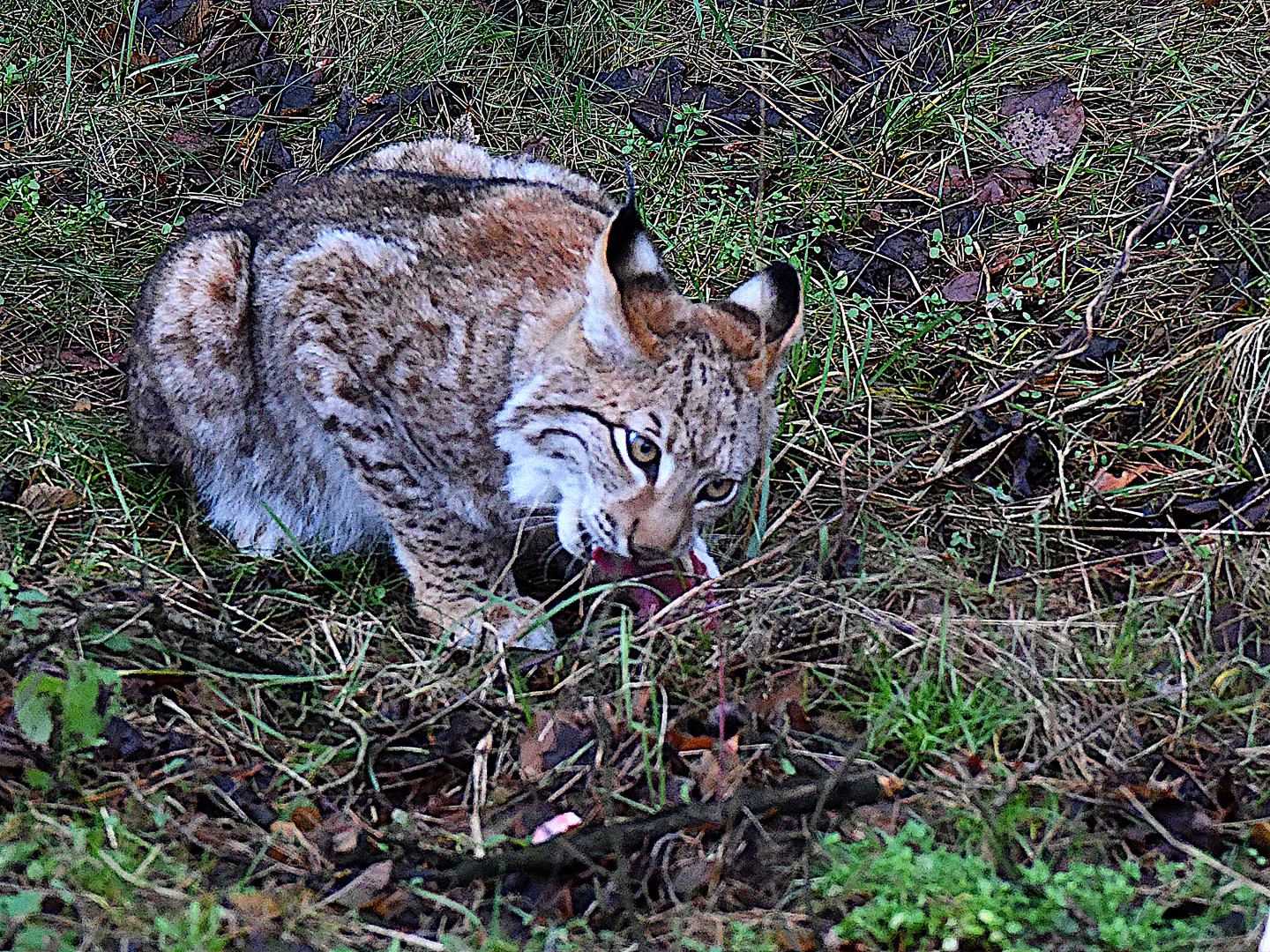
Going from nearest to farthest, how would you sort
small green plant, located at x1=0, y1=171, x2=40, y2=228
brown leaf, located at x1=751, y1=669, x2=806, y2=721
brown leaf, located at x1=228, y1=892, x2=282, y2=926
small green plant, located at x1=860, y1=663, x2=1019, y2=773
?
1. brown leaf, located at x1=228, y1=892, x2=282, y2=926
2. small green plant, located at x1=860, y1=663, x2=1019, y2=773
3. brown leaf, located at x1=751, y1=669, x2=806, y2=721
4. small green plant, located at x1=0, y1=171, x2=40, y2=228

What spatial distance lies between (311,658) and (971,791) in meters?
1.86

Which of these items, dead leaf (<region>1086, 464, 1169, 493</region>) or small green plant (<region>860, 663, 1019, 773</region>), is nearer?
small green plant (<region>860, 663, 1019, 773</region>)

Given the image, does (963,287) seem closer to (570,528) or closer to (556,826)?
(570,528)

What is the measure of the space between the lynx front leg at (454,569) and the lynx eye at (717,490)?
2.44 feet

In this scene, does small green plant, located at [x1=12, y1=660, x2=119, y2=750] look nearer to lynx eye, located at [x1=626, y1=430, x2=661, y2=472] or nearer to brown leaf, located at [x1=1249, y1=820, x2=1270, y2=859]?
lynx eye, located at [x1=626, y1=430, x2=661, y2=472]

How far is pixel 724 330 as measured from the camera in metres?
3.77

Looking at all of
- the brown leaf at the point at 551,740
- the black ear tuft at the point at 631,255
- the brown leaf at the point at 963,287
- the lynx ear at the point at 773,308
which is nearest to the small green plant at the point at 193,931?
the brown leaf at the point at 551,740

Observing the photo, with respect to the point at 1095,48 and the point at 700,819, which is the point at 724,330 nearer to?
the point at 700,819

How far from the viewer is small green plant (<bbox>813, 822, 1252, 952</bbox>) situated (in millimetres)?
2584

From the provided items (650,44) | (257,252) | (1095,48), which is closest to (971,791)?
(257,252)

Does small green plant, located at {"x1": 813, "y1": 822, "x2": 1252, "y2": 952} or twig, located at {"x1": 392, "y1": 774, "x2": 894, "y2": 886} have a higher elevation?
small green plant, located at {"x1": 813, "y1": 822, "x2": 1252, "y2": 952}

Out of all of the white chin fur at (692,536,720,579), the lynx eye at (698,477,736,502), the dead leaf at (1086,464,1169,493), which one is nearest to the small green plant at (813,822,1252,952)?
the lynx eye at (698,477,736,502)

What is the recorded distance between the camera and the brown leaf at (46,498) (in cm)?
434

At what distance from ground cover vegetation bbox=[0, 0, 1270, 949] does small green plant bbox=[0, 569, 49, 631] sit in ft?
0.08
